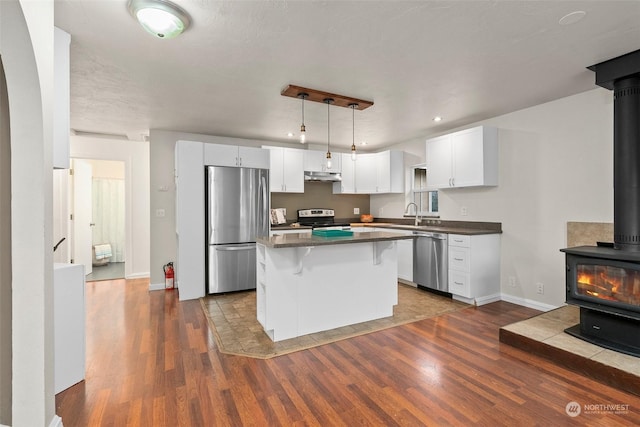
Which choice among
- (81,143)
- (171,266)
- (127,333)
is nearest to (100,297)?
(171,266)

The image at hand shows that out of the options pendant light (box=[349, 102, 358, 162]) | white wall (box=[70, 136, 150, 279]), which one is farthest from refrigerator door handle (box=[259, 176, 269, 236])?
white wall (box=[70, 136, 150, 279])

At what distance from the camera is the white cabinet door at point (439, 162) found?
4.37 m

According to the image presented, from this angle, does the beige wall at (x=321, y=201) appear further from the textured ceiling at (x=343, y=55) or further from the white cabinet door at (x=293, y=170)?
the textured ceiling at (x=343, y=55)

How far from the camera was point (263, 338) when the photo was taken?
2.86 metres

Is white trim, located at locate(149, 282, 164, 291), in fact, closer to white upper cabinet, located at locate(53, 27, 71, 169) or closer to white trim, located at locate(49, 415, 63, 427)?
white upper cabinet, located at locate(53, 27, 71, 169)

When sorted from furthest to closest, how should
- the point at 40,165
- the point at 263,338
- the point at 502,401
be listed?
1. the point at 263,338
2. the point at 502,401
3. the point at 40,165

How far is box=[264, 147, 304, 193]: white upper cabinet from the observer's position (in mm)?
4980

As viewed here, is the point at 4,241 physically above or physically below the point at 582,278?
above

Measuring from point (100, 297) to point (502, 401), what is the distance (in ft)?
15.6

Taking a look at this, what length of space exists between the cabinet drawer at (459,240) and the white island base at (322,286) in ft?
3.64

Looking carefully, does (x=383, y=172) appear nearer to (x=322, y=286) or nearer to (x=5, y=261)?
(x=322, y=286)

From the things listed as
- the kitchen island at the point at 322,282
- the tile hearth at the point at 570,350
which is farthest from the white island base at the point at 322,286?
the tile hearth at the point at 570,350

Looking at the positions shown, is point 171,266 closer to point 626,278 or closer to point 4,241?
point 4,241

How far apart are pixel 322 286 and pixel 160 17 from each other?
7.95ft
